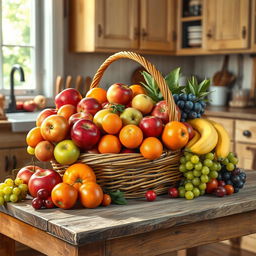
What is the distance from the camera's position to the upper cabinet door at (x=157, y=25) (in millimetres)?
4652

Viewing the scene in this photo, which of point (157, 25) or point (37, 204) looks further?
point (157, 25)

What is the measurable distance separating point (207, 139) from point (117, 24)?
2842 mm

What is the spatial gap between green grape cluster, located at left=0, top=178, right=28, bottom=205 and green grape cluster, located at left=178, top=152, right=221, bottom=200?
0.51 metres

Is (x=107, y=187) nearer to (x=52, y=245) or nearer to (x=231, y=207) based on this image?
(x=52, y=245)

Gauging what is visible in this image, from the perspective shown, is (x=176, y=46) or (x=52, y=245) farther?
(x=176, y=46)

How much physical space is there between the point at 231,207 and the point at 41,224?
1.96ft

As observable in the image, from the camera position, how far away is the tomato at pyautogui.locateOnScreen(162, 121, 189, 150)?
1698 mm

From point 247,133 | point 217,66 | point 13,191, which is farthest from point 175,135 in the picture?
point 217,66

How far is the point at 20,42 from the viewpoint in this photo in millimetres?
4445

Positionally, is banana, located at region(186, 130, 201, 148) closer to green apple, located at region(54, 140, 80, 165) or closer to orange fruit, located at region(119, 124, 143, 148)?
orange fruit, located at region(119, 124, 143, 148)

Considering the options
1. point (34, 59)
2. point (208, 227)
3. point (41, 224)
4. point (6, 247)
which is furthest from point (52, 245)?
point (34, 59)

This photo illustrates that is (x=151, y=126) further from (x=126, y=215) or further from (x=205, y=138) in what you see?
(x=126, y=215)

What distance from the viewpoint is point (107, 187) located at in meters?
1.68

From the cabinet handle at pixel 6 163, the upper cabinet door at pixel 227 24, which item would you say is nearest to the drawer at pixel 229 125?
the upper cabinet door at pixel 227 24
